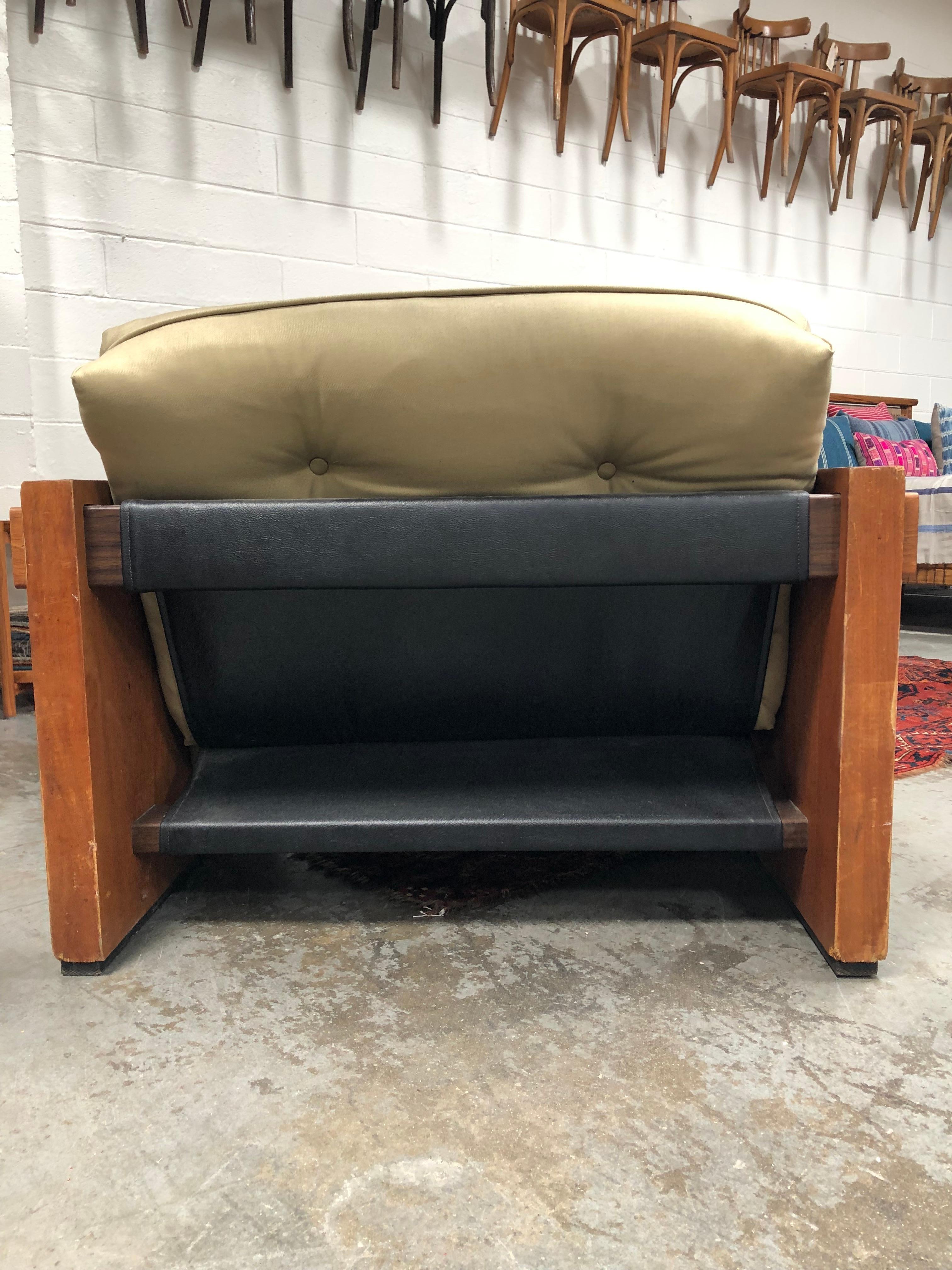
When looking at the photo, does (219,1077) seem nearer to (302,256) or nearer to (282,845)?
(282,845)

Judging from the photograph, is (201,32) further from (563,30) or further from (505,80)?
(563,30)

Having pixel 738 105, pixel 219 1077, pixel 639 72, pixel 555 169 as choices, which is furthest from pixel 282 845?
pixel 738 105

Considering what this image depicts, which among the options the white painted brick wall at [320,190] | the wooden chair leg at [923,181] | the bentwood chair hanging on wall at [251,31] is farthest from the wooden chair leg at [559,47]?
the wooden chair leg at [923,181]

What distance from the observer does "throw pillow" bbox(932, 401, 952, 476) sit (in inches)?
167

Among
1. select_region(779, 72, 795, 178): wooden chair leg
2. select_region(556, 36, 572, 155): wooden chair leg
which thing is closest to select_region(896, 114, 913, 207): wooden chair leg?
select_region(779, 72, 795, 178): wooden chair leg

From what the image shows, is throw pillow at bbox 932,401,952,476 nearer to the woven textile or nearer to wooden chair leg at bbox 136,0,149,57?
the woven textile

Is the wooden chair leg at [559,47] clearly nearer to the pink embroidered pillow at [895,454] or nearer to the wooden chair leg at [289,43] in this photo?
the wooden chair leg at [289,43]

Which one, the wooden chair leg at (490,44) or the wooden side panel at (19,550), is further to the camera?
the wooden chair leg at (490,44)

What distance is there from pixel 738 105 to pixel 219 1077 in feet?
15.0

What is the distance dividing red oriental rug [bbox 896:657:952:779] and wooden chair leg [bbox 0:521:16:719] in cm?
211

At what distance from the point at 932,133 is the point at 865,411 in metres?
1.40

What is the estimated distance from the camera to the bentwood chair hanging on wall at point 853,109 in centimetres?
393

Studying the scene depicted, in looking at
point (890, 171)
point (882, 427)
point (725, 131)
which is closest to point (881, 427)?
point (882, 427)

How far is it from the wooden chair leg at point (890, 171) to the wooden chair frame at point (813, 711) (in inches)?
168
